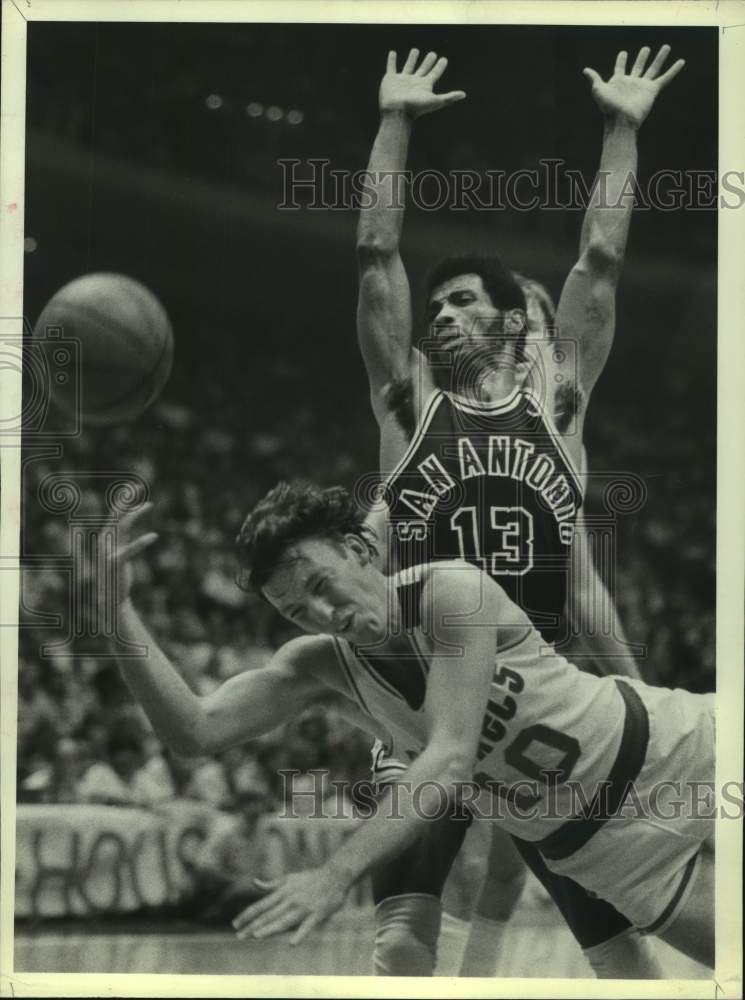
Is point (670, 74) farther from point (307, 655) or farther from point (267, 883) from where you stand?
point (267, 883)

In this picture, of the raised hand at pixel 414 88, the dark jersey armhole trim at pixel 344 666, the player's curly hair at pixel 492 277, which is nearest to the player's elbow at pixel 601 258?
the player's curly hair at pixel 492 277

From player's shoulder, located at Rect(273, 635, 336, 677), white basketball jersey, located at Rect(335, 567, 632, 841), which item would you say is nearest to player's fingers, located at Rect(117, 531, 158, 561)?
player's shoulder, located at Rect(273, 635, 336, 677)

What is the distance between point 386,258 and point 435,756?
1.21 metres

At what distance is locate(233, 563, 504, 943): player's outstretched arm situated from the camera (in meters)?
Result: 2.53

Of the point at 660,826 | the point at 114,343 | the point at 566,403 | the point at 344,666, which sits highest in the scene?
the point at 114,343

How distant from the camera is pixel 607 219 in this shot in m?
2.62

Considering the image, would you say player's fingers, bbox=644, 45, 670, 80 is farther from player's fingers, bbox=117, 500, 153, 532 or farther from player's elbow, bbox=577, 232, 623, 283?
player's fingers, bbox=117, 500, 153, 532

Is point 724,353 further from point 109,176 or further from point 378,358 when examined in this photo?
point 109,176

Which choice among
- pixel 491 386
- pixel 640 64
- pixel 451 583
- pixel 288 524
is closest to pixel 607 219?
pixel 640 64

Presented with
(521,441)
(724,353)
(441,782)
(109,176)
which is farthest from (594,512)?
(109,176)

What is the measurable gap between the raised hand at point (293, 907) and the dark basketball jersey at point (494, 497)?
0.79 metres

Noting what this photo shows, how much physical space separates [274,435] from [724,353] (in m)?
1.14

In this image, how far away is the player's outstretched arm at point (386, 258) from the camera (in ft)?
8.53

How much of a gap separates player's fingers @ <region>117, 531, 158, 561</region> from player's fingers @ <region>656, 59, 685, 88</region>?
5.52 ft
